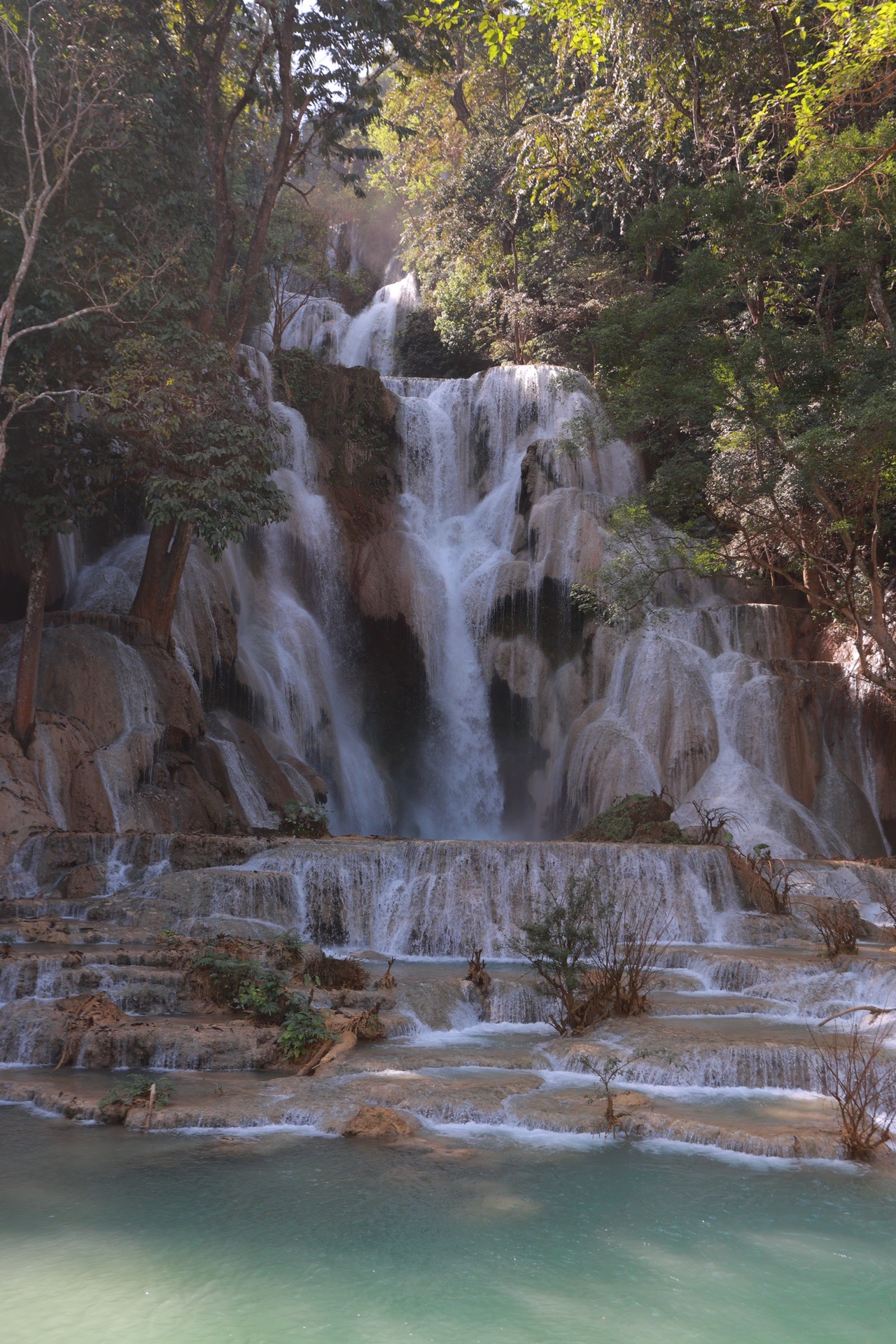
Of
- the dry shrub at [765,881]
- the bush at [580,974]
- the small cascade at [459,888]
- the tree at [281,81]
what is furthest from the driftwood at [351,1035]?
the tree at [281,81]

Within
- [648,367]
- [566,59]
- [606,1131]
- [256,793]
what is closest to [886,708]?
[648,367]

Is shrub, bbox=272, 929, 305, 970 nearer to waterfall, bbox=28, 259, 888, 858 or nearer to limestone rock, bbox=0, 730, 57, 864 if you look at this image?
limestone rock, bbox=0, 730, 57, 864

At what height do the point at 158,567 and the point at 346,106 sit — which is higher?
the point at 346,106

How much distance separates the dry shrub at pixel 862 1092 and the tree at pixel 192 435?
1006cm

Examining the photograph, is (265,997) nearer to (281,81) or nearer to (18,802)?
(18,802)

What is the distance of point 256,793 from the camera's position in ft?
56.5

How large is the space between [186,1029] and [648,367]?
15.6m

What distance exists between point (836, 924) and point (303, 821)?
26.2 feet

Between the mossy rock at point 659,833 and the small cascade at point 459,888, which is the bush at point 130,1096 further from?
the mossy rock at point 659,833

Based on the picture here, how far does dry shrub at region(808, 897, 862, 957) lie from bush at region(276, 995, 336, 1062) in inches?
208

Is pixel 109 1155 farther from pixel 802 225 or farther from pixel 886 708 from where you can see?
pixel 802 225

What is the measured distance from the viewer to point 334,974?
9.48m

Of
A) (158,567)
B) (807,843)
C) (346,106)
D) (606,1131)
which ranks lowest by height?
(606,1131)

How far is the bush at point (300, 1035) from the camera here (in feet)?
25.8
